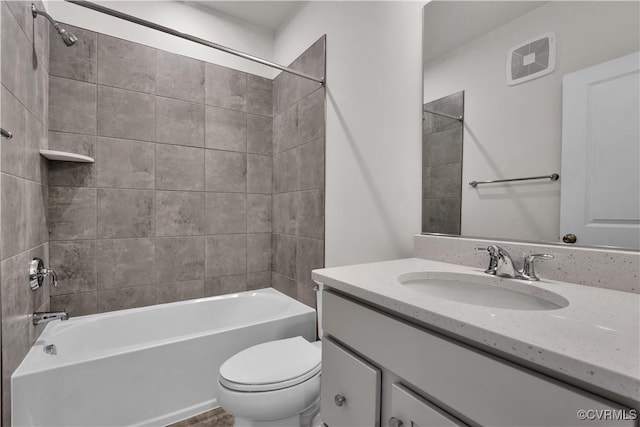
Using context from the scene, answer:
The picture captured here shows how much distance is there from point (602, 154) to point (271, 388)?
1.37 metres

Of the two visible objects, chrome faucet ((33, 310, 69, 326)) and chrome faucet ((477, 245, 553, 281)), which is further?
chrome faucet ((33, 310, 69, 326))

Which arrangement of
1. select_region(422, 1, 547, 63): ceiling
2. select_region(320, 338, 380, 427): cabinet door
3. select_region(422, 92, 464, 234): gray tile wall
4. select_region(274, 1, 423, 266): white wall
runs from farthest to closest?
select_region(274, 1, 423, 266): white wall < select_region(422, 92, 464, 234): gray tile wall < select_region(422, 1, 547, 63): ceiling < select_region(320, 338, 380, 427): cabinet door

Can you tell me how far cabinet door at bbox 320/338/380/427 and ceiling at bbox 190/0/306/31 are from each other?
234cm

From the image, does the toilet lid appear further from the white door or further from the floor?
the white door

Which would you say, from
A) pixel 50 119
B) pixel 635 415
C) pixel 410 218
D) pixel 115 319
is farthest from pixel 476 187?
pixel 50 119

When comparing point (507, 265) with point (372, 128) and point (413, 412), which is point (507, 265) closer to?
point (413, 412)

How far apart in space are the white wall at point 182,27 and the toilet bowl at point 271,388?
2.16 metres

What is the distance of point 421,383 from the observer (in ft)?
2.11

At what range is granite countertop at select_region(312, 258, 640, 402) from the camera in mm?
414

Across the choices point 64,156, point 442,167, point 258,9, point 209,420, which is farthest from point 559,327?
point 258,9

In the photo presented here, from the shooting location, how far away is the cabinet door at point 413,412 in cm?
60

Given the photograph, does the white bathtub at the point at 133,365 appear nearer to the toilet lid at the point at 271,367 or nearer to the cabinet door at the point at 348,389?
the toilet lid at the point at 271,367

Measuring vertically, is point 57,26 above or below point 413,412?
above

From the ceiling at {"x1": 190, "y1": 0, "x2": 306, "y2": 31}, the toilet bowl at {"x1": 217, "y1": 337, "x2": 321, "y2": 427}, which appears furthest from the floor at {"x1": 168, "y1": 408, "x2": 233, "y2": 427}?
the ceiling at {"x1": 190, "y1": 0, "x2": 306, "y2": 31}
